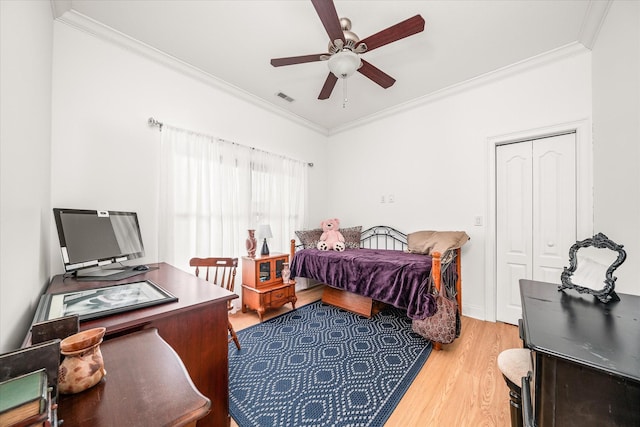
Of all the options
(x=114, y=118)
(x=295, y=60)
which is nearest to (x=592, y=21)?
(x=295, y=60)

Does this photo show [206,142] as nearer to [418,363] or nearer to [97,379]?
[97,379]

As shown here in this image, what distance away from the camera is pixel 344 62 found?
6.07ft

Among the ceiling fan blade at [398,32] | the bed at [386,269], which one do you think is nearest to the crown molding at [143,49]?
the ceiling fan blade at [398,32]

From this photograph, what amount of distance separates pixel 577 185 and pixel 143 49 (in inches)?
175

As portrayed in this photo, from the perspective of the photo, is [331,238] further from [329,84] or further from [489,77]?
[489,77]

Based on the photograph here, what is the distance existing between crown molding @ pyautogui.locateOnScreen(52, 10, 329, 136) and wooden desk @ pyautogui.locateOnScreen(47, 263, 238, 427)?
2118 mm

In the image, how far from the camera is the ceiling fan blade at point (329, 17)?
1455mm

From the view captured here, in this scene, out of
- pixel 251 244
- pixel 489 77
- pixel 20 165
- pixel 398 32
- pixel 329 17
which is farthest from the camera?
pixel 251 244

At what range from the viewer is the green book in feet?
1.21

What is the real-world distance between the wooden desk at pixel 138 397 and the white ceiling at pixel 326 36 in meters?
2.38

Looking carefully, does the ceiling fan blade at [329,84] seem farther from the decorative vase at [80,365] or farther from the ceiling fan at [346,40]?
the decorative vase at [80,365]

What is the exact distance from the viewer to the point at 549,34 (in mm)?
2131

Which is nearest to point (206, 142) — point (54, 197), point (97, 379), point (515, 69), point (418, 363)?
point (54, 197)

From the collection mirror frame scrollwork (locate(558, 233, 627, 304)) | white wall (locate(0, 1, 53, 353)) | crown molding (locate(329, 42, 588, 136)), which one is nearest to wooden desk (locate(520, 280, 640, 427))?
mirror frame scrollwork (locate(558, 233, 627, 304))
